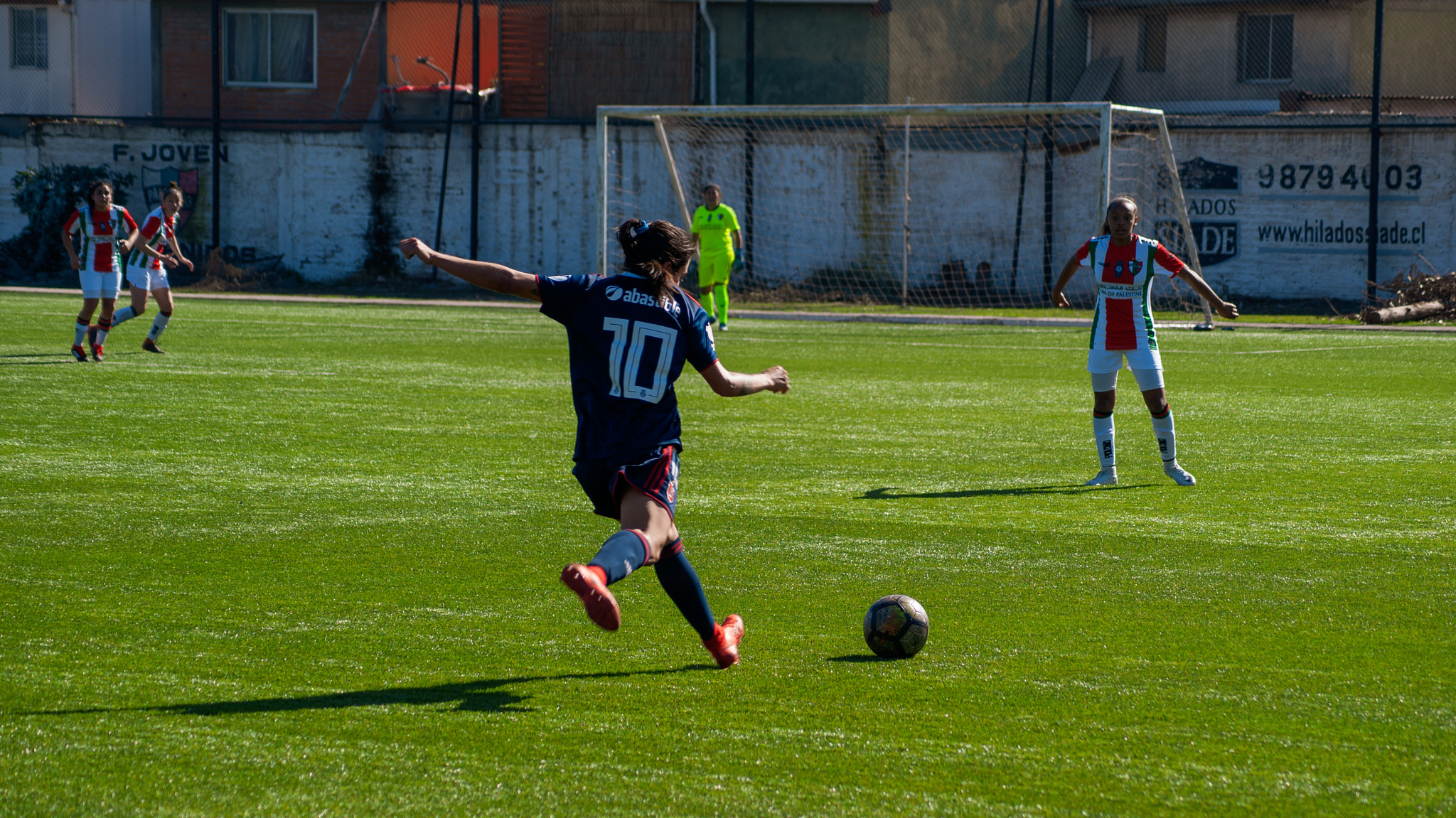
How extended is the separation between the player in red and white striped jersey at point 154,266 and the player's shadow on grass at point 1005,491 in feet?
36.4

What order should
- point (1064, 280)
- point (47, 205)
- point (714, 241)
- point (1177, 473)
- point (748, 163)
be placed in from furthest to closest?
1. point (47, 205)
2. point (748, 163)
3. point (714, 241)
4. point (1064, 280)
5. point (1177, 473)

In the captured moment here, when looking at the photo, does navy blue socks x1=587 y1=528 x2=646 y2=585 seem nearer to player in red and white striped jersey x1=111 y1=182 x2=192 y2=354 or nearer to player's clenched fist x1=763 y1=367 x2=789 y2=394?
player's clenched fist x1=763 y1=367 x2=789 y2=394

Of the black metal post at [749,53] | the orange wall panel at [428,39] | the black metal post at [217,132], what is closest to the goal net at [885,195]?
the black metal post at [749,53]

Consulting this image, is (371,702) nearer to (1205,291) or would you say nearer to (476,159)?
(1205,291)

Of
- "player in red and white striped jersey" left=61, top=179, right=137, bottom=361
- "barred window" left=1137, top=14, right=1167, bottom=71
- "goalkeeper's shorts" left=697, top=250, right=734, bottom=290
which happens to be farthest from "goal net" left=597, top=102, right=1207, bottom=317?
"player in red and white striped jersey" left=61, top=179, right=137, bottom=361

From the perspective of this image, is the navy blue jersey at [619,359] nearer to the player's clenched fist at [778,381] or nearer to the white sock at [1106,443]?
the player's clenched fist at [778,381]

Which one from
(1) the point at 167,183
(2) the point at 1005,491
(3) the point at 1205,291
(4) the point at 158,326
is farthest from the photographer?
(1) the point at 167,183

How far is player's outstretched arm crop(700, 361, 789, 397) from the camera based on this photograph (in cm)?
513

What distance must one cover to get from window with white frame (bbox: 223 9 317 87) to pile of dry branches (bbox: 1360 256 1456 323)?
24.3 m

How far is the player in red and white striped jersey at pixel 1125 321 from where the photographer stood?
368 inches

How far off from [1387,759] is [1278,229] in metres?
24.7

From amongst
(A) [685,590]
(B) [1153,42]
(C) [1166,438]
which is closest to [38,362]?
(C) [1166,438]

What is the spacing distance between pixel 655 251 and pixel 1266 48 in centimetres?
3097

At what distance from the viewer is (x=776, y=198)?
30.0 meters
